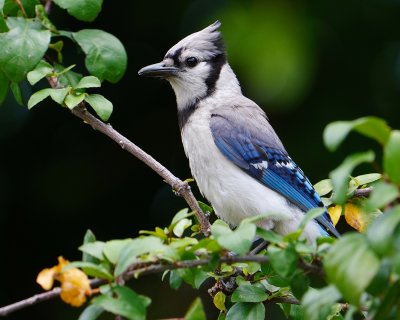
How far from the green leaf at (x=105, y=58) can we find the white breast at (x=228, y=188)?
60cm

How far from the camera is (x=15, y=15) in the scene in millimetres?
2430

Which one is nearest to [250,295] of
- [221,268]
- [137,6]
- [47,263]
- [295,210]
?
[221,268]

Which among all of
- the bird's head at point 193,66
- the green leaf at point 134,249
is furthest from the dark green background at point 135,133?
the green leaf at point 134,249

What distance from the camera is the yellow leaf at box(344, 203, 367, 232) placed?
2.16 m

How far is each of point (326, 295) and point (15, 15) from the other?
58.0 inches

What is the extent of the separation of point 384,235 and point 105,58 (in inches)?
53.6

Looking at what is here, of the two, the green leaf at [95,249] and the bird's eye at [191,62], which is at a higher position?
the green leaf at [95,249]

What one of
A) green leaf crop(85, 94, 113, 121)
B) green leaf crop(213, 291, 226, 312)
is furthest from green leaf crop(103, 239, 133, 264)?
green leaf crop(213, 291, 226, 312)

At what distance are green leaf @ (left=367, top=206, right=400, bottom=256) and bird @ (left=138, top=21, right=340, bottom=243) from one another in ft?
4.34

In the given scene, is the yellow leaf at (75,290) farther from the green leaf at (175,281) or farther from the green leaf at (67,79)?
the green leaf at (67,79)

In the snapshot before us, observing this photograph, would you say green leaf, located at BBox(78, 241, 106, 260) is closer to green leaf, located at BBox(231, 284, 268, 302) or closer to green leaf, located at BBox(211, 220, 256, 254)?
green leaf, located at BBox(211, 220, 256, 254)

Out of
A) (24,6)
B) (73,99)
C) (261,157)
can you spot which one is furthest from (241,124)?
(73,99)

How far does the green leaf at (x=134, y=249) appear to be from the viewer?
4.60 ft

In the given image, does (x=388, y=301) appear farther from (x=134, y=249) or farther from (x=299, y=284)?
(x=134, y=249)
